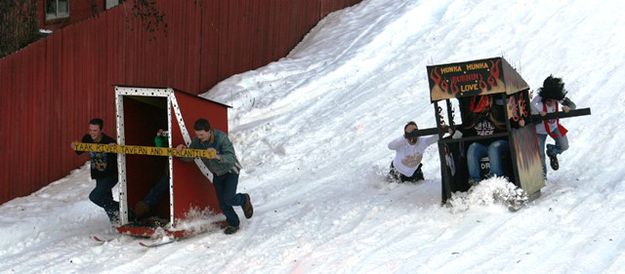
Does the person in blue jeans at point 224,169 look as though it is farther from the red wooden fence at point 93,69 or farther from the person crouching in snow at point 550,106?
the red wooden fence at point 93,69

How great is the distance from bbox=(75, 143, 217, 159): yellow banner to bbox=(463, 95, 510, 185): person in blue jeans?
2.59 meters

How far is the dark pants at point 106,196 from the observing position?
9.85 m

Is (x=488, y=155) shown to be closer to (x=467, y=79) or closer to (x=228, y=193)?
(x=467, y=79)

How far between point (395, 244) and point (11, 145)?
20.8 feet

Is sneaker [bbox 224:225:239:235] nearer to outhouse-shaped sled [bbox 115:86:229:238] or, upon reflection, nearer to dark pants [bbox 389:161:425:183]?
outhouse-shaped sled [bbox 115:86:229:238]

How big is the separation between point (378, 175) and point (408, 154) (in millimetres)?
867

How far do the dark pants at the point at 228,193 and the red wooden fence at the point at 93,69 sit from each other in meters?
4.17

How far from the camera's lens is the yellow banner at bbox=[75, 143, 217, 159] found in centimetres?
898

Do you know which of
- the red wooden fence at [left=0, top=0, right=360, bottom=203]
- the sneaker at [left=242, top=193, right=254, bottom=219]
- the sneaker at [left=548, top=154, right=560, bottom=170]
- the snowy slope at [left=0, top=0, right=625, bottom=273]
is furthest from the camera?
the red wooden fence at [left=0, top=0, right=360, bottom=203]

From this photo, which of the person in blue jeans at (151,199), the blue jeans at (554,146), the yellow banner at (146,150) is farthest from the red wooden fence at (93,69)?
the blue jeans at (554,146)

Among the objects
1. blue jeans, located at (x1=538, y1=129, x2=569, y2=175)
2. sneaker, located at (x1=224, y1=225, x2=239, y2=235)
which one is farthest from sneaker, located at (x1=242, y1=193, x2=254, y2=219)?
blue jeans, located at (x1=538, y1=129, x2=569, y2=175)

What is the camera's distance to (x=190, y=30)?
Answer: 15430mm

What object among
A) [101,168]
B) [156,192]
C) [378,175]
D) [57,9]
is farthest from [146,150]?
[57,9]

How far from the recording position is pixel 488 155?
29.7 feet
